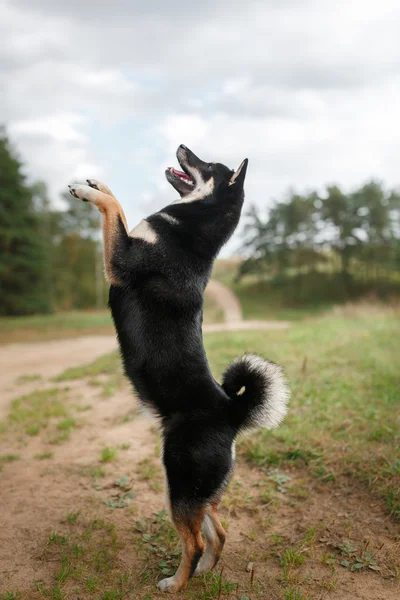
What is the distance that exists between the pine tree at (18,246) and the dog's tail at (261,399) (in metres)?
23.1

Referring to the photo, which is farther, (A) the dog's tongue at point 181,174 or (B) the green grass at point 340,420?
(B) the green grass at point 340,420

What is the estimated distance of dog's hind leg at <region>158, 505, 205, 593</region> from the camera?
2.86 meters

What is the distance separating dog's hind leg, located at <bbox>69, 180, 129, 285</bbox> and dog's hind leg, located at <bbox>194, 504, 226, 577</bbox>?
1748mm

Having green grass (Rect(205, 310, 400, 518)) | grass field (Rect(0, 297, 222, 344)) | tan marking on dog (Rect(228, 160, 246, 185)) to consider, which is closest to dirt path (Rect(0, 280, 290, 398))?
grass field (Rect(0, 297, 222, 344))

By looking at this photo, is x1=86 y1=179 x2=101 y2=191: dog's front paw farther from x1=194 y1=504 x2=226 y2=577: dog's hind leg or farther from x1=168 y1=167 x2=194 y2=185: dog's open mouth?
x1=194 y1=504 x2=226 y2=577: dog's hind leg

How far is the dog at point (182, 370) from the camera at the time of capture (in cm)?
292

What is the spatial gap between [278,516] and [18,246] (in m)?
24.3

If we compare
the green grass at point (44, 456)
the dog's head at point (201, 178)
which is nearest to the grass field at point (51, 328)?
the green grass at point (44, 456)

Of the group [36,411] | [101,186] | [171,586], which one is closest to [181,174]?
[101,186]

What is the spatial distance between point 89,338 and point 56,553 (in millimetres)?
12832

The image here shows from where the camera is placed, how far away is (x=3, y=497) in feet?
14.0

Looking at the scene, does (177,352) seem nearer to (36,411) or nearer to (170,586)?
(170,586)

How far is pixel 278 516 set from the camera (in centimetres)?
407

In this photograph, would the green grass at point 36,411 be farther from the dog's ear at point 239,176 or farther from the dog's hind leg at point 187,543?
the dog's ear at point 239,176
